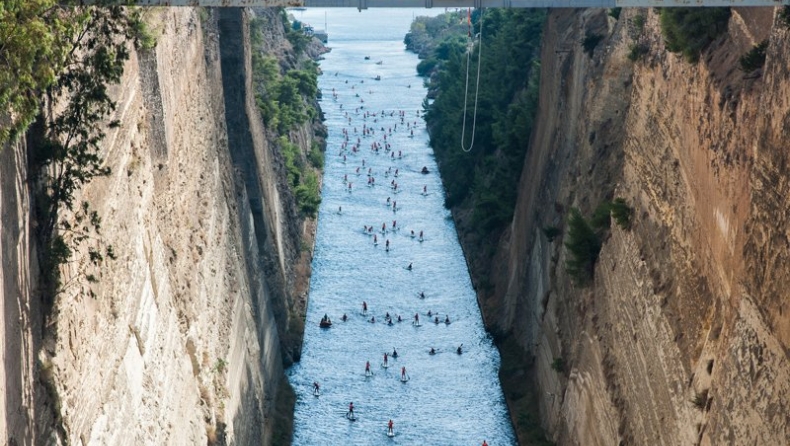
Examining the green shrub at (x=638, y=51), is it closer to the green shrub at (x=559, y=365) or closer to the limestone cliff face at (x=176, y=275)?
the green shrub at (x=559, y=365)

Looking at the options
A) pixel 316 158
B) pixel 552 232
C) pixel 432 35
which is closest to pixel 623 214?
pixel 552 232

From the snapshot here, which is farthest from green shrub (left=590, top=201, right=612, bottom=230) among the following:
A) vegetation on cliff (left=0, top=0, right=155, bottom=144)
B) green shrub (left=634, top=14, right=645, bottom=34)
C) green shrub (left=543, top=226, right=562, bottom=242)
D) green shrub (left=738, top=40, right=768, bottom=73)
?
vegetation on cliff (left=0, top=0, right=155, bottom=144)

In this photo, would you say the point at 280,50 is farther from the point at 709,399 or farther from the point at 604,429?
the point at 709,399

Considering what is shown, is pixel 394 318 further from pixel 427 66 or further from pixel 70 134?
pixel 427 66

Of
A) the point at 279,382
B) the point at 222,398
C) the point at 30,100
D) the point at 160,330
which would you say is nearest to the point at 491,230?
the point at 279,382

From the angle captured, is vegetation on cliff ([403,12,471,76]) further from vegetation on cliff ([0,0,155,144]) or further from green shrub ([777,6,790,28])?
vegetation on cliff ([0,0,155,144])

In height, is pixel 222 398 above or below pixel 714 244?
below

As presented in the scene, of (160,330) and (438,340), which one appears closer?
(160,330)
